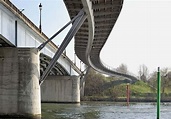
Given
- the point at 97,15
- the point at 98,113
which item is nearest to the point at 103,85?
the point at 98,113

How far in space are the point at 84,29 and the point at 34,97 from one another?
13.1 meters

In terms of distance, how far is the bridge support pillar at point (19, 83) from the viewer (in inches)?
1409

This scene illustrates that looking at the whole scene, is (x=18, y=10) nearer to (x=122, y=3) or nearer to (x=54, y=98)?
(x=122, y=3)

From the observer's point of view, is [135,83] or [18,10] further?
[135,83]

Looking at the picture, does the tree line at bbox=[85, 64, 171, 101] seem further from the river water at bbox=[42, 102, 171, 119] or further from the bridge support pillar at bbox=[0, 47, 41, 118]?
the bridge support pillar at bbox=[0, 47, 41, 118]

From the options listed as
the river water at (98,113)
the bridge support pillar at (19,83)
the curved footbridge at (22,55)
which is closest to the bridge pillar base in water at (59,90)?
the river water at (98,113)

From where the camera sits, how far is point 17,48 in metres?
36.9

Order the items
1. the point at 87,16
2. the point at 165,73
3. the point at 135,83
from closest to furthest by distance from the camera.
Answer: the point at 87,16
the point at 165,73
the point at 135,83

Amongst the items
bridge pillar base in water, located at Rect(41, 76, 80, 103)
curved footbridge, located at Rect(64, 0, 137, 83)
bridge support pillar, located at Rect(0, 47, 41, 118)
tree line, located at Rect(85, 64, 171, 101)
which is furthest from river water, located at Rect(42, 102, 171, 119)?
tree line, located at Rect(85, 64, 171, 101)

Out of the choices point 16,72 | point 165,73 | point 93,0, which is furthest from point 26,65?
point 165,73

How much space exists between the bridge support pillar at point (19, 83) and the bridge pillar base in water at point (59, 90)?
48.0m

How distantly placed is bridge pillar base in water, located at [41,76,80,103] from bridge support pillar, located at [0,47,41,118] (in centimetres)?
4800

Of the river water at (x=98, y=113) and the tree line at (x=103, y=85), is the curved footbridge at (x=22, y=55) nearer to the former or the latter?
the river water at (x=98, y=113)

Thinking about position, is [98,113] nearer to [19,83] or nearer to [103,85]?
[19,83]
